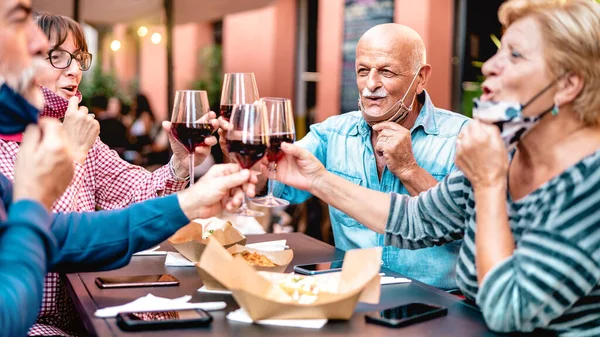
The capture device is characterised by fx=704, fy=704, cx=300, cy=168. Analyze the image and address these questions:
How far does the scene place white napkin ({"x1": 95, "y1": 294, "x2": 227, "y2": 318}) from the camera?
167cm

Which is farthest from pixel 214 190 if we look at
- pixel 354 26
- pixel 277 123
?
pixel 354 26

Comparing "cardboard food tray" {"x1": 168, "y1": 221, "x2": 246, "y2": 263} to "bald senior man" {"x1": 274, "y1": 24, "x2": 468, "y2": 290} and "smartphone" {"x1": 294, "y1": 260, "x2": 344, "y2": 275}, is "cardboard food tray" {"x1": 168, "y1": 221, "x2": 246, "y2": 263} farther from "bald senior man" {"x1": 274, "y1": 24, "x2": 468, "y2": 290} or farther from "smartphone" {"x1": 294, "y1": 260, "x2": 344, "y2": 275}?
"bald senior man" {"x1": 274, "y1": 24, "x2": 468, "y2": 290}

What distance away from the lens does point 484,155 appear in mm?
1706

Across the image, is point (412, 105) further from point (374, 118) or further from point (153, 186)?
point (153, 186)

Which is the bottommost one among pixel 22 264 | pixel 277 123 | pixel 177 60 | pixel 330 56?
pixel 22 264

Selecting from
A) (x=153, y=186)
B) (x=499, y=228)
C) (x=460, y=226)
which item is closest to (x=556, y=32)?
(x=499, y=228)

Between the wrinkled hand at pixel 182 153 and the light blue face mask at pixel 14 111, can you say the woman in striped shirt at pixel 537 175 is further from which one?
the light blue face mask at pixel 14 111

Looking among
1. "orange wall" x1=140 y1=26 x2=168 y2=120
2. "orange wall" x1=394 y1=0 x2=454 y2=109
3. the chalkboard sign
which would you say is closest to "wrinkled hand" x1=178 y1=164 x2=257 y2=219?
"orange wall" x1=394 y1=0 x2=454 y2=109

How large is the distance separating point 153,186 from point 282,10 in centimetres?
811

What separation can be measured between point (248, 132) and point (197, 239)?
22.3 inches

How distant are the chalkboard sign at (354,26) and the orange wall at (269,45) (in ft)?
6.85

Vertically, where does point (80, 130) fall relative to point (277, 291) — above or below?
above

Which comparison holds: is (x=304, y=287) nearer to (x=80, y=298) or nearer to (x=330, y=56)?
(x=80, y=298)

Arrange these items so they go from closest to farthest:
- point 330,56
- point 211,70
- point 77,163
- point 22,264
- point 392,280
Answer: point 22,264, point 392,280, point 77,163, point 330,56, point 211,70
